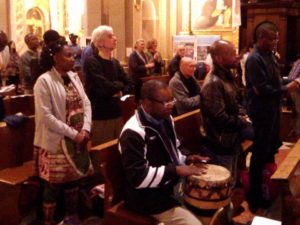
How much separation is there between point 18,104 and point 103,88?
134cm

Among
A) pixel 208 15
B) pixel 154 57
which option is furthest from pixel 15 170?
pixel 208 15

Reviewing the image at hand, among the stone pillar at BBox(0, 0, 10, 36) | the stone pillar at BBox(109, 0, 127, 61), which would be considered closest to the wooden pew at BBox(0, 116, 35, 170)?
the stone pillar at BBox(109, 0, 127, 61)

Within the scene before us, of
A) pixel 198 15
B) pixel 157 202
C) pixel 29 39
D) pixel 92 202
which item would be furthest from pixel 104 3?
pixel 157 202

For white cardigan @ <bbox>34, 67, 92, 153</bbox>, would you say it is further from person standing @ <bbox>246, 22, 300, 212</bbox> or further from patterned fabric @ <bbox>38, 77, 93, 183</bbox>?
person standing @ <bbox>246, 22, 300, 212</bbox>

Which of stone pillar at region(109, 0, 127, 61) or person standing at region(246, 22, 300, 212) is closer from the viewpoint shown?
person standing at region(246, 22, 300, 212)

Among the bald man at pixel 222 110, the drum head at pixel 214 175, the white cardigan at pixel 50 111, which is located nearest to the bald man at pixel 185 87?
the bald man at pixel 222 110

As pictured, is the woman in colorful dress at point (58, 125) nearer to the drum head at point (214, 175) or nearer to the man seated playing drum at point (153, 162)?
the man seated playing drum at point (153, 162)

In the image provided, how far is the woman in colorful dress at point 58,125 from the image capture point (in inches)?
148

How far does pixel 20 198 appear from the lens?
4.26m

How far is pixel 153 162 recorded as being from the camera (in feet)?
10.3

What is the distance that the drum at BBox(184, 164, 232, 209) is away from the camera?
3.15 meters

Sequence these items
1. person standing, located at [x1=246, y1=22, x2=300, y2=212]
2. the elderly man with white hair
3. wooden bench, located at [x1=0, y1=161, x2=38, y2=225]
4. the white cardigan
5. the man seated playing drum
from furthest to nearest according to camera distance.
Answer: the elderly man with white hair
person standing, located at [x1=246, y1=22, x2=300, y2=212]
wooden bench, located at [x1=0, y1=161, x2=38, y2=225]
the white cardigan
the man seated playing drum

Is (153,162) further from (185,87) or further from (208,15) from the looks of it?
(208,15)

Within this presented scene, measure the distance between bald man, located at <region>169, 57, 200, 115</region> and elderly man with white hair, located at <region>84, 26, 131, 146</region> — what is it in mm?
599
